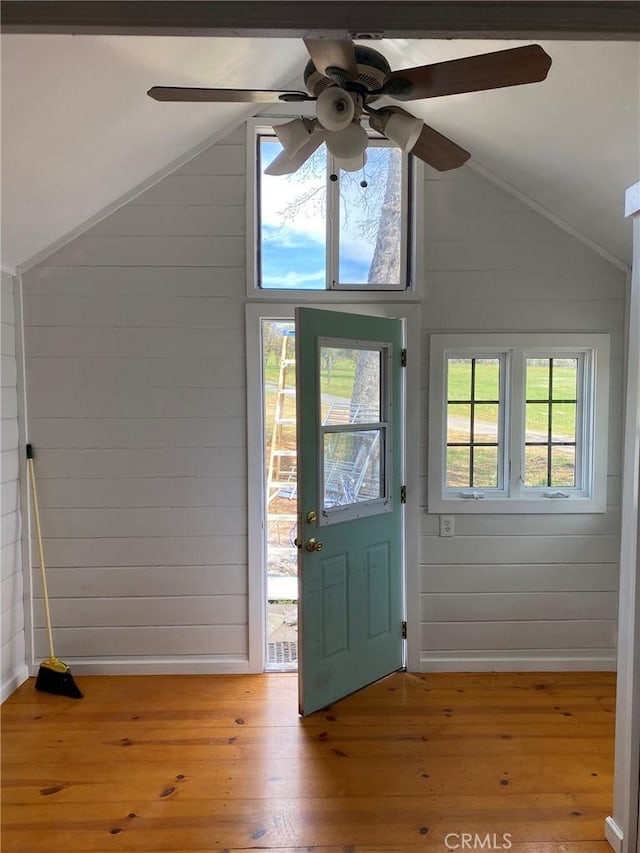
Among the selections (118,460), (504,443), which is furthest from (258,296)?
(504,443)

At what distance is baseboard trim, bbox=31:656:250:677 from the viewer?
297cm

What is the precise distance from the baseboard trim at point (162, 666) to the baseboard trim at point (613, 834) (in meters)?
1.82

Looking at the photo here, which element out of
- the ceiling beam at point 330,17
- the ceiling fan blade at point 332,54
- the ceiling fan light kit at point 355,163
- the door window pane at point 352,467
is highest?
the ceiling fan blade at point 332,54

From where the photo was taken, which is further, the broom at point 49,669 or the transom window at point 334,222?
the transom window at point 334,222

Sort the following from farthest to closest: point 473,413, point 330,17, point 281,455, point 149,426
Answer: point 281,455
point 473,413
point 149,426
point 330,17

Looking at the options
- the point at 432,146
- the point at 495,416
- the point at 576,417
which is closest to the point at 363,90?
the point at 432,146

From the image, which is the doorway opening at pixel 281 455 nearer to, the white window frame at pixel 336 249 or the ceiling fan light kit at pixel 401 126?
the white window frame at pixel 336 249

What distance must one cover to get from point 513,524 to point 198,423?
1882mm

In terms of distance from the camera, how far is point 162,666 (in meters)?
2.98

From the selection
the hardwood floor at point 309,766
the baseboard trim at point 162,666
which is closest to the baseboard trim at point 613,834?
the hardwood floor at point 309,766

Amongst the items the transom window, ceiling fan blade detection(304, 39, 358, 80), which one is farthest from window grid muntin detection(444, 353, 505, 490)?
ceiling fan blade detection(304, 39, 358, 80)

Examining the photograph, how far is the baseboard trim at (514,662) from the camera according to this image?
9.91 ft

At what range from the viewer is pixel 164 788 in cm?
A: 213

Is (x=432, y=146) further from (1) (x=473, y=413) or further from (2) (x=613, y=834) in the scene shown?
(2) (x=613, y=834)
